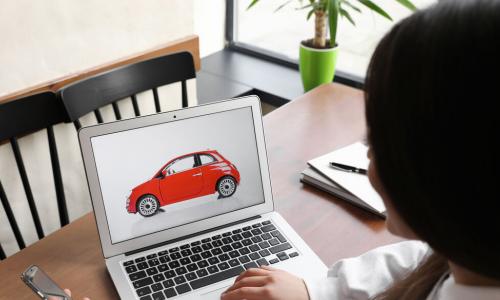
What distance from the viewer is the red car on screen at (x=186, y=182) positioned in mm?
906

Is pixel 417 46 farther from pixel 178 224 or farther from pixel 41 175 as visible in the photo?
pixel 41 175

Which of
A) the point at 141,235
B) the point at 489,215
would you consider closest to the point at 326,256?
the point at 141,235

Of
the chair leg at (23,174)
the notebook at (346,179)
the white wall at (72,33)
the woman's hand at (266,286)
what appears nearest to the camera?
the woman's hand at (266,286)

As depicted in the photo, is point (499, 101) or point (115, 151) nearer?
point (499, 101)

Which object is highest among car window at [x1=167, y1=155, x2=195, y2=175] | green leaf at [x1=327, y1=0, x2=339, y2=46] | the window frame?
green leaf at [x1=327, y1=0, x2=339, y2=46]

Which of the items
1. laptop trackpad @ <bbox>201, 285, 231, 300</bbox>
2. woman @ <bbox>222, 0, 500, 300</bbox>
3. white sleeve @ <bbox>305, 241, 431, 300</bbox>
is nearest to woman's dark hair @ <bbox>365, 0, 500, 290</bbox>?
woman @ <bbox>222, 0, 500, 300</bbox>

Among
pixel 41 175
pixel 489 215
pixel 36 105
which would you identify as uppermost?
pixel 489 215

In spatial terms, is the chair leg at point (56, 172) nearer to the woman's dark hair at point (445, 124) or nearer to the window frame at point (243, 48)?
the woman's dark hair at point (445, 124)

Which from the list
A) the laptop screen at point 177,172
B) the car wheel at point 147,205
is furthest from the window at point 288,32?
the car wheel at point 147,205

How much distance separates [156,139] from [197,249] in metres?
0.22

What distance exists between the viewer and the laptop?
865 millimetres

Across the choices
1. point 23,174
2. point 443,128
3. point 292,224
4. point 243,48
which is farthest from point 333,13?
point 443,128

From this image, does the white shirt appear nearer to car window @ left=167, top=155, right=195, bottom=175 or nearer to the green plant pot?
car window @ left=167, top=155, right=195, bottom=175

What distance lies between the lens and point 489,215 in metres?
0.44
